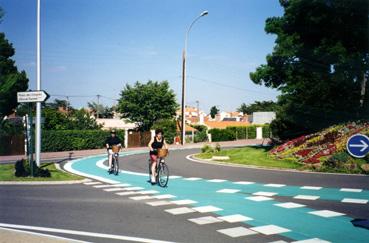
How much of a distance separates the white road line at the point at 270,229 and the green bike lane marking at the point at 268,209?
153 mm

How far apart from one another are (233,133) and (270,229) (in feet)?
158

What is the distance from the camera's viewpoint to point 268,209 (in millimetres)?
8977

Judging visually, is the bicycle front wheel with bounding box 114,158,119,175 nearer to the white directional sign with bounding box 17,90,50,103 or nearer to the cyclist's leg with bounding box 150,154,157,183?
the cyclist's leg with bounding box 150,154,157,183

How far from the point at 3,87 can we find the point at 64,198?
31130 millimetres

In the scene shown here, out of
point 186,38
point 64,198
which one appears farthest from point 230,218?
point 186,38

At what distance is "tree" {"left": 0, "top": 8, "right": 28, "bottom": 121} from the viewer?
3669 centimetres

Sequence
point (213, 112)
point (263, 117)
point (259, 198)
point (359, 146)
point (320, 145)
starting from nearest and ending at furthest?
point (359, 146) < point (259, 198) < point (320, 145) < point (263, 117) < point (213, 112)

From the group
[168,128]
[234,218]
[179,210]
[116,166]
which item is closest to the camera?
[234,218]

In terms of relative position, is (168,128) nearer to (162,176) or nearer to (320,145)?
(320,145)

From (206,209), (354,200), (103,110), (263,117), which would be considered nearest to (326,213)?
(354,200)

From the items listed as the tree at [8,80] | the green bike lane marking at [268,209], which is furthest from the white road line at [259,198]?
the tree at [8,80]

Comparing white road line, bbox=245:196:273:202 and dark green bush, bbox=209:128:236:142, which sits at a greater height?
dark green bush, bbox=209:128:236:142

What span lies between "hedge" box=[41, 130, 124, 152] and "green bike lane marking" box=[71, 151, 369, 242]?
66.5 ft

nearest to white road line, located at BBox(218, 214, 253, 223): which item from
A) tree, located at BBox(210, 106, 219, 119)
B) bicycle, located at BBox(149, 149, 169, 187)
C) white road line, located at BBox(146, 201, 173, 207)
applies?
white road line, located at BBox(146, 201, 173, 207)
